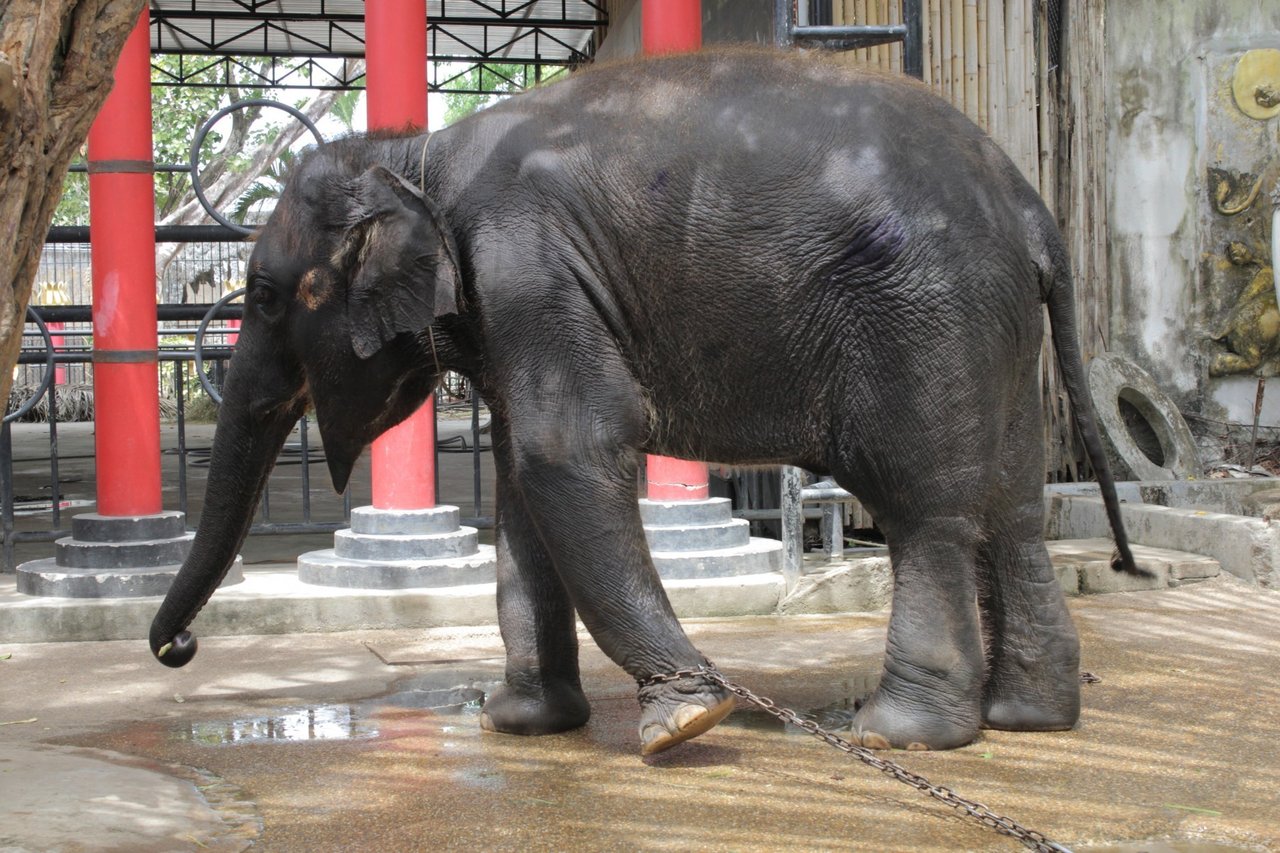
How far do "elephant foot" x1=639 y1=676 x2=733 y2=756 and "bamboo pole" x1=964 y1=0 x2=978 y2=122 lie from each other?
238 inches

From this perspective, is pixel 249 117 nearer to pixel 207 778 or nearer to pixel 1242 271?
pixel 1242 271

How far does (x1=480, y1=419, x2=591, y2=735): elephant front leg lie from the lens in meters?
4.60

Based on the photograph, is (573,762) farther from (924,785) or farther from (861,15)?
(861,15)

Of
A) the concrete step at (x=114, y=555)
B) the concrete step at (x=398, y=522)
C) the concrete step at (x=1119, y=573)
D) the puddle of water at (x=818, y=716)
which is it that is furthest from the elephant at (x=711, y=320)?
the concrete step at (x=1119, y=573)

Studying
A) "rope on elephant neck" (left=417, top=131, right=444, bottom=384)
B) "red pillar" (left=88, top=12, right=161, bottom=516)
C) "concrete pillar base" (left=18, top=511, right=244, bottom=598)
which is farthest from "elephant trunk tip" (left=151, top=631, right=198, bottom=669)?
"red pillar" (left=88, top=12, right=161, bottom=516)

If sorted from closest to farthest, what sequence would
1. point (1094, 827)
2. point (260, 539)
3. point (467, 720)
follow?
point (1094, 827) < point (467, 720) < point (260, 539)

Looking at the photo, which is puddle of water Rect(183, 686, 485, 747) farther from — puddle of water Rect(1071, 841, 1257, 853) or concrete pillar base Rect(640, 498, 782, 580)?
puddle of water Rect(1071, 841, 1257, 853)

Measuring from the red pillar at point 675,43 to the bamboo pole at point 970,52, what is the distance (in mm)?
2766

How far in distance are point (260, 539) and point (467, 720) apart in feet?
16.1

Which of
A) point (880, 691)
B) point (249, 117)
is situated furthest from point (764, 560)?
point (249, 117)

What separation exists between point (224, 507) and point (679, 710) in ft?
5.34

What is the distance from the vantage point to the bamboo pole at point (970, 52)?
916 centimetres

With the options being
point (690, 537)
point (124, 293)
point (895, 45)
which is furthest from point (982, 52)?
point (124, 293)

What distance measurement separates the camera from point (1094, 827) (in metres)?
3.48
